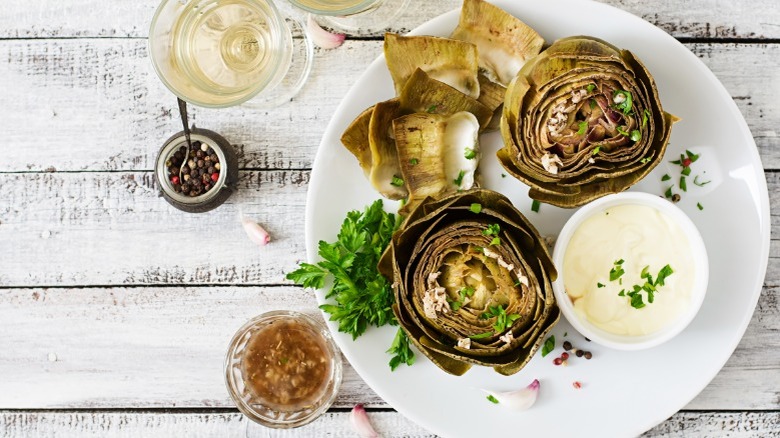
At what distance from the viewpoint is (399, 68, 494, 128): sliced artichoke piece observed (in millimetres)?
1296

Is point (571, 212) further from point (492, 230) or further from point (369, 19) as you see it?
point (369, 19)

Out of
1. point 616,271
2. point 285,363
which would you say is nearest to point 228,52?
point 285,363

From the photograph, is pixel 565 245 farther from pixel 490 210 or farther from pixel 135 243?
pixel 135 243

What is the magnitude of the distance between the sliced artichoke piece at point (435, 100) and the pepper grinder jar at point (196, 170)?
375mm

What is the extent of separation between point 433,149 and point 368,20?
0.32 meters

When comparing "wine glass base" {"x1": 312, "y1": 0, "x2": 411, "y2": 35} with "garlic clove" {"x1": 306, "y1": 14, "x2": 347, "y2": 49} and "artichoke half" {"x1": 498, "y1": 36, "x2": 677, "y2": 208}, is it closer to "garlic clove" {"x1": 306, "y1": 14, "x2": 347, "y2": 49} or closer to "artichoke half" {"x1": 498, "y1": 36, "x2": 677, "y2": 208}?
"garlic clove" {"x1": 306, "y1": 14, "x2": 347, "y2": 49}

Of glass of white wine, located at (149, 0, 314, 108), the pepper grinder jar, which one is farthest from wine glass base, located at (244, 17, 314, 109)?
the pepper grinder jar

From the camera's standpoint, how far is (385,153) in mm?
1338

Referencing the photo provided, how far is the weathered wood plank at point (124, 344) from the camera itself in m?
1.55

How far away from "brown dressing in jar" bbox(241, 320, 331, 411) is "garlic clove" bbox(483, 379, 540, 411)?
0.32 metres

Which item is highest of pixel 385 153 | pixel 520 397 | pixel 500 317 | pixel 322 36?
pixel 322 36

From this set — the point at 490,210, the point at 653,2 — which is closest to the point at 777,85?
the point at 653,2

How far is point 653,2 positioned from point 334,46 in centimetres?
59

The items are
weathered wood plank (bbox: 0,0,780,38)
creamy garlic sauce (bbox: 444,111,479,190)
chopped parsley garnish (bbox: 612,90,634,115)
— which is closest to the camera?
chopped parsley garnish (bbox: 612,90,634,115)
